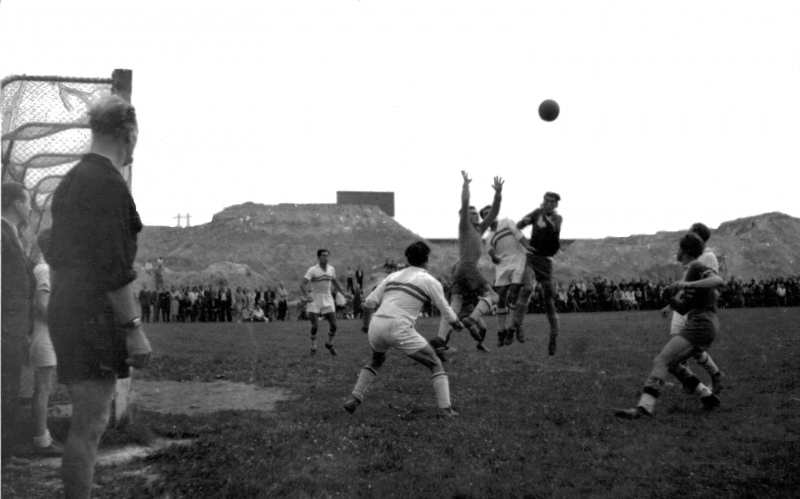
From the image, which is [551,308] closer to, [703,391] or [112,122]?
[703,391]

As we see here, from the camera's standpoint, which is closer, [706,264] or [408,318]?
[408,318]

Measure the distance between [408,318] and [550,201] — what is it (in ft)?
9.61

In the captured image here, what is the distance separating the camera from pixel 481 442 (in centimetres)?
580

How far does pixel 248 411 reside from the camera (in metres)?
7.20

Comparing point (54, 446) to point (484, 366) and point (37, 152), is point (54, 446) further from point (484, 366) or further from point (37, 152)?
point (484, 366)

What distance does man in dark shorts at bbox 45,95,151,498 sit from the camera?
10.4 feet

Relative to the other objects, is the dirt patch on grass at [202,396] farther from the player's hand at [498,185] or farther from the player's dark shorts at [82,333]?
the player's dark shorts at [82,333]

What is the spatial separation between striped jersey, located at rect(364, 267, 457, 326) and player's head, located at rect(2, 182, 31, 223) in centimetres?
354

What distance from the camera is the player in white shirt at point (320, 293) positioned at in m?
13.6

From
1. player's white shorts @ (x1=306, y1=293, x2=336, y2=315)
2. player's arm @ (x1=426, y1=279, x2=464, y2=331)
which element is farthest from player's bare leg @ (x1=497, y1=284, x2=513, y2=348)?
player's white shorts @ (x1=306, y1=293, x2=336, y2=315)

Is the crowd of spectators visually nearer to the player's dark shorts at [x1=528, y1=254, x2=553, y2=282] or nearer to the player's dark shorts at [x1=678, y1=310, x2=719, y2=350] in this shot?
the player's dark shorts at [x1=528, y1=254, x2=553, y2=282]

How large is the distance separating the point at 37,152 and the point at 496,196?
5.37 metres

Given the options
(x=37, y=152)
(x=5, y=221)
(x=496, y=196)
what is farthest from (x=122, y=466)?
(x=496, y=196)

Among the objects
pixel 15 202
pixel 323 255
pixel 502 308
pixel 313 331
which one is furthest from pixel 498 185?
pixel 313 331
